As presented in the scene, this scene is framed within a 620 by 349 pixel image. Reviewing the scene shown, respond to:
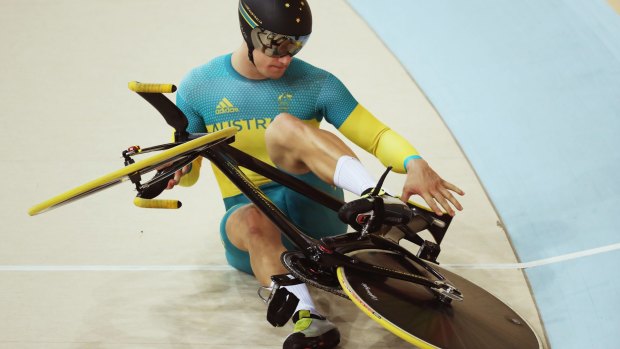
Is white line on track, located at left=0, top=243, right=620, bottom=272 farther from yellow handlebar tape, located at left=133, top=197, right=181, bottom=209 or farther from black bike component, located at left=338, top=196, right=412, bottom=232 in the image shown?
black bike component, located at left=338, top=196, right=412, bottom=232

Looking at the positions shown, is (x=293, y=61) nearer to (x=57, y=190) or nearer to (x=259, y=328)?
(x=259, y=328)

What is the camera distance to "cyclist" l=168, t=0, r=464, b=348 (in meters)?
2.88

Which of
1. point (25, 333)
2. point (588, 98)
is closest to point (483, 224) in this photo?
point (588, 98)

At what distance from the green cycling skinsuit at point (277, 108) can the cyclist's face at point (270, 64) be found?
0.11m

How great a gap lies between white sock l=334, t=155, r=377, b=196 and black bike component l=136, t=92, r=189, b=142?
2.13 feet

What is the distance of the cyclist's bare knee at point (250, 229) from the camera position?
3143 millimetres

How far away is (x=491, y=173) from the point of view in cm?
424

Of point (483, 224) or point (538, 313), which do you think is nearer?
point (538, 313)

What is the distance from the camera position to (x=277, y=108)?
3.24 metres

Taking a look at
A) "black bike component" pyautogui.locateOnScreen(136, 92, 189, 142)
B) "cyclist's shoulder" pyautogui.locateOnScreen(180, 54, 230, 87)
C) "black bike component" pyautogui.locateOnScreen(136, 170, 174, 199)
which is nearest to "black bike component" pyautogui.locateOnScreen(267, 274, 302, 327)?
"black bike component" pyautogui.locateOnScreen(136, 170, 174, 199)

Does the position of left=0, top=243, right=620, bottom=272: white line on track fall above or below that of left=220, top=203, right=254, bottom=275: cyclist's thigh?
below

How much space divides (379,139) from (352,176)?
13.6 inches

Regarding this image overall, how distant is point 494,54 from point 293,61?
2.32m

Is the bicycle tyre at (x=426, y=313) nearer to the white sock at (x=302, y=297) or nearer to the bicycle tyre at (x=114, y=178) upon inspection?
the white sock at (x=302, y=297)
